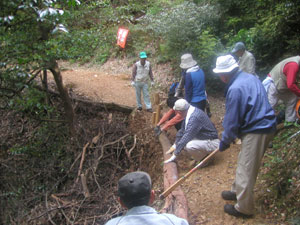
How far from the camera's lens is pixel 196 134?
463 cm

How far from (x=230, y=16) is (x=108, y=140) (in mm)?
6651

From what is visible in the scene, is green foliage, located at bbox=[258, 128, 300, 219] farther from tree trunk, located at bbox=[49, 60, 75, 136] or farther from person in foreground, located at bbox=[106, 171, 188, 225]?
tree trunk, located at bbox=[49, 60, 75, 136]

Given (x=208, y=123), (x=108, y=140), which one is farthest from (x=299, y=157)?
(x=108, y=140)

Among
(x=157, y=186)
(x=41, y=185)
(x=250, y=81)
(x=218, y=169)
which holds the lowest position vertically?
(x=41, y=185)

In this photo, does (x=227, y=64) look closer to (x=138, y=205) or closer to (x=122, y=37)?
(x=138, y=205)

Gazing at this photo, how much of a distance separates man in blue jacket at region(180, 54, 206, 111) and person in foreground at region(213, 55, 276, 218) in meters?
2.28

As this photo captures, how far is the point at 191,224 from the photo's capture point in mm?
3520

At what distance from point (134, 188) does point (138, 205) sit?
0.36ft

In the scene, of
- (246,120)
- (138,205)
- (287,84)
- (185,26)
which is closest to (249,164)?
(246,120)

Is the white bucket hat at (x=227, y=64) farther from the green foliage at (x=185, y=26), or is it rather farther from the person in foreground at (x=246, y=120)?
the green foliage at (x=185, y=26)

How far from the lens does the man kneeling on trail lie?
4555mm

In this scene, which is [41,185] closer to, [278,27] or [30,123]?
[30,123]

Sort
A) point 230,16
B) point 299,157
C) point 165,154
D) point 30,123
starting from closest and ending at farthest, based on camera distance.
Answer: point 299,157
point 165,154
point 30,123
point 230,16

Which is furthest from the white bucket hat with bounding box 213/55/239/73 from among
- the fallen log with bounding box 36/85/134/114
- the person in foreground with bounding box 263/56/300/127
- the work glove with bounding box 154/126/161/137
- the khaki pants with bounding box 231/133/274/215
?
the fallen log with bounding box 36/85/134/114
